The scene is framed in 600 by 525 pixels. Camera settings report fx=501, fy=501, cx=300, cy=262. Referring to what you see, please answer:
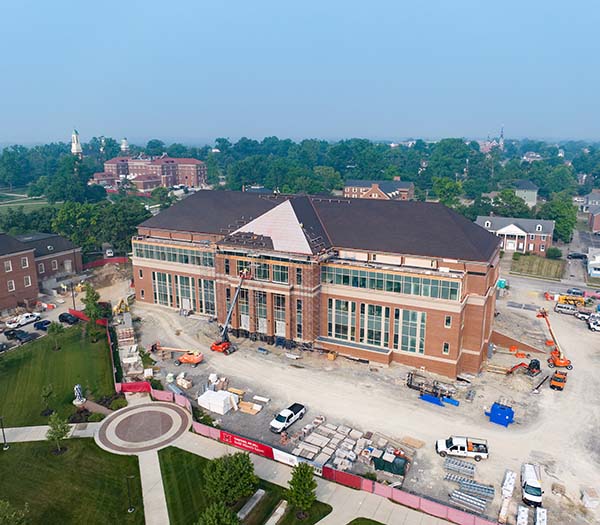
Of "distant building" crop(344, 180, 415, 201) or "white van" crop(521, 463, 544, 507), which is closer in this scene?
"white van" crop(521, 463, 544, 507)

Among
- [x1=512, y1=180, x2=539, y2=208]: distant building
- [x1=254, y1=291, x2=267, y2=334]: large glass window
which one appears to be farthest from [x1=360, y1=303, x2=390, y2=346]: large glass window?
[x1=512, y1=180, x2=539, y2=208]: distant building

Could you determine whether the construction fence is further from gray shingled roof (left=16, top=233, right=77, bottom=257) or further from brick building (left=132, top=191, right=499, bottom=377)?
gray shingled roof (left=16, top=233, right=77, bottom=257)

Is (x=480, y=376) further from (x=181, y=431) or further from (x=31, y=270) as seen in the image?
(x=31, y=270)

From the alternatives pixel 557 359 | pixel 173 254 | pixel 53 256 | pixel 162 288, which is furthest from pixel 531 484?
pixel 53 256

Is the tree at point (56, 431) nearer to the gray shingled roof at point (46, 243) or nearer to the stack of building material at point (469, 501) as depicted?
the stack of building material at point (469, 501)

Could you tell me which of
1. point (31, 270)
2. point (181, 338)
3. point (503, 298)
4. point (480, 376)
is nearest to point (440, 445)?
point (480, 376)

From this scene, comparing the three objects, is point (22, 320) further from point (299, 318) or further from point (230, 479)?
point (230, 479)

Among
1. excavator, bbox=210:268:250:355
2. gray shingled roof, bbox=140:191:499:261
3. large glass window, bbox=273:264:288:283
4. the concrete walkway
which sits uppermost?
gray shingled roof, bbox=140:191:499:261
